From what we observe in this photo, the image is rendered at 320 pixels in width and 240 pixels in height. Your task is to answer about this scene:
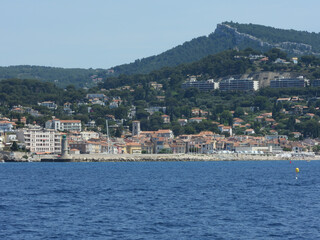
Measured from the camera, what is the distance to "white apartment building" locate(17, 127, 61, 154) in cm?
12094

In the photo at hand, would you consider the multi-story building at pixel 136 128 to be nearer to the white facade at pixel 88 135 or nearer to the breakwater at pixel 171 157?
the white facade at pixel 88 135

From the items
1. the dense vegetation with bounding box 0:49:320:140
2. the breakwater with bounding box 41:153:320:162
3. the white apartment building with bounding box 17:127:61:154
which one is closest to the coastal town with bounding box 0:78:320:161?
the white apartment building with bounding box 17:127:61:154

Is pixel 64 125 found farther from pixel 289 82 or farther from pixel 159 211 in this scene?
pixel 159 211

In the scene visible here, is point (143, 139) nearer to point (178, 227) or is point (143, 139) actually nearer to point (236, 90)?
point (236, 90)

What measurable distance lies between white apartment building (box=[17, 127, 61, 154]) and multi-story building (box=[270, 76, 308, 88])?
83.2 m

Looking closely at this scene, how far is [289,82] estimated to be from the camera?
7451 inches

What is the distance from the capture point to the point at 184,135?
144 m

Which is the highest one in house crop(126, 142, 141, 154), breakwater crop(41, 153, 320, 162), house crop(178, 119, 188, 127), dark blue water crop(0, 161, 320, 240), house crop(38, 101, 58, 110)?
house crop(38, 101, 58, 110)

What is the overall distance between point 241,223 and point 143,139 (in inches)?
4324

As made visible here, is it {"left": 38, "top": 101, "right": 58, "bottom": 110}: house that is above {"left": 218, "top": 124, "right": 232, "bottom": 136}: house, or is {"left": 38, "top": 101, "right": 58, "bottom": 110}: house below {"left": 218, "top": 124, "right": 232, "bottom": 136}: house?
above

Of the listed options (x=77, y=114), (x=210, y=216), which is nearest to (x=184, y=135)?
(x=77, y=114)

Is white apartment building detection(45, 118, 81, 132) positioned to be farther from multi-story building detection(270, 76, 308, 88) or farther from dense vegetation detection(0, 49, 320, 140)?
multi-story building detection(270, 76, 308, 88)

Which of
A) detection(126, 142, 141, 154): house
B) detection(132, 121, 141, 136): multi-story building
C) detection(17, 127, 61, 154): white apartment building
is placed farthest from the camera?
detection(132, 121, 141, 136): multi-story building

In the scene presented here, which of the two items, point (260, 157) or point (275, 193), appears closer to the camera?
point (275, 193)
